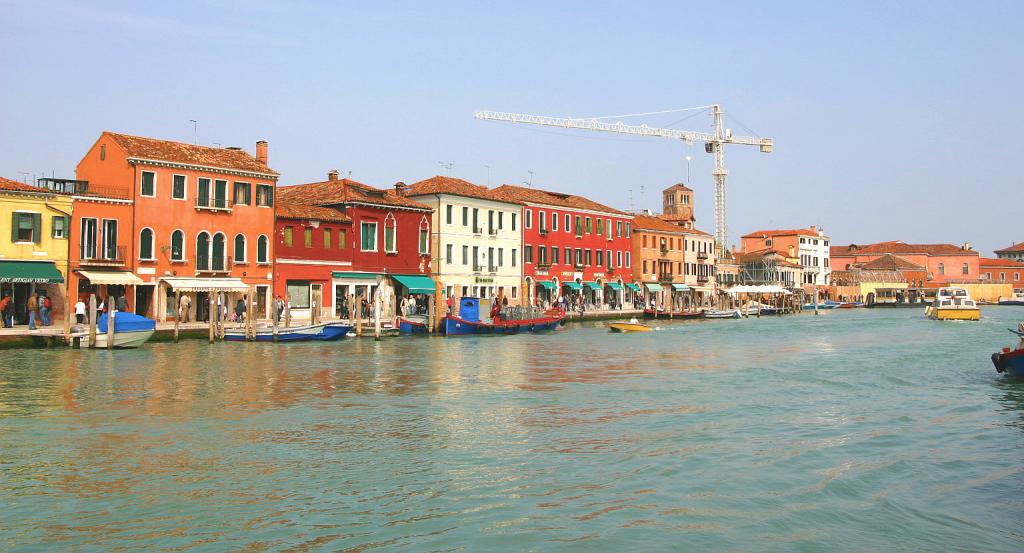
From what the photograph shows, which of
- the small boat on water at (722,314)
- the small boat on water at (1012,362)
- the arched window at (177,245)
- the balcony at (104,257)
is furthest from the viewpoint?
the small boat on water at (722,314)

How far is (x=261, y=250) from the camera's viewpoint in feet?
131

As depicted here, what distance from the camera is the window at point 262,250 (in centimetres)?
3972

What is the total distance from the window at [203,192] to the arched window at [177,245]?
1.49 metres

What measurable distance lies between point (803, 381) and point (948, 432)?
26.0 feet

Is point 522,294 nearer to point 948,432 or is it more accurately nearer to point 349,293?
point 349,293

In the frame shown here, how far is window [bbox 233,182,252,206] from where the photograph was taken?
128 feet

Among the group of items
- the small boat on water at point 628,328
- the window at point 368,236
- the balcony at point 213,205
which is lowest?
the small boat on water at point 628,328

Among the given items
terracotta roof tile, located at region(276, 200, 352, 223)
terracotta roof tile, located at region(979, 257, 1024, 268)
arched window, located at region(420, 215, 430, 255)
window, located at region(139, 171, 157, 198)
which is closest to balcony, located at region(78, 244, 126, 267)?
window, located at region(139, 171, 157, 198)

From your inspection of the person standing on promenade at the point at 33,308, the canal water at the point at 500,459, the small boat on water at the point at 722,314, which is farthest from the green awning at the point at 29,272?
the small boat on water at the point at 722,314

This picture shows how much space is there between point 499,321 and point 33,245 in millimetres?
19231

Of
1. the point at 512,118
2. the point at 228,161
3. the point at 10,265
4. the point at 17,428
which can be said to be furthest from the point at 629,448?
the point at 512,118

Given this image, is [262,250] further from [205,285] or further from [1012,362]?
[1012,362]

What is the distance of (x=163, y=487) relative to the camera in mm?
11070

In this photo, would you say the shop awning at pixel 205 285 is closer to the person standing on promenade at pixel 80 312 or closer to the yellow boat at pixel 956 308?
the person standing on promenade at pixel 80 312
